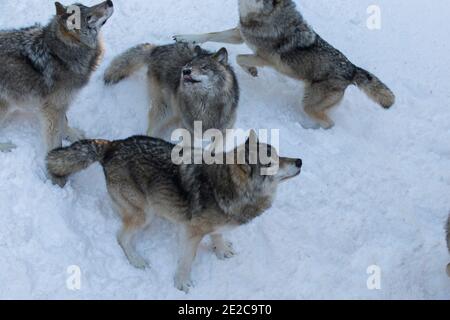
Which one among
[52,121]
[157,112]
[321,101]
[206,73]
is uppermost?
[206,73]

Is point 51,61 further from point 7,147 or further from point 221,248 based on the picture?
point 221,248

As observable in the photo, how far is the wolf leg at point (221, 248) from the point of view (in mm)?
7293

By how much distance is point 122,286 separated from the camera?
6.91m

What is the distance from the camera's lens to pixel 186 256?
6.97m

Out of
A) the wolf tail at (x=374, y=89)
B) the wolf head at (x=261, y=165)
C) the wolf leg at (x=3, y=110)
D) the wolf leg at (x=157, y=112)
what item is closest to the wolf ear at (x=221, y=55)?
the wolf leg at (x=157, y=112)

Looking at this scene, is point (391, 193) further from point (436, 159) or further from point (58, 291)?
point (58, 291)

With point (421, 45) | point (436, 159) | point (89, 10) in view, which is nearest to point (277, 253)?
point (436, 159)

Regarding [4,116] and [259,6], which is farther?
[259,6]

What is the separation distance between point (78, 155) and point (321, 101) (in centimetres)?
384

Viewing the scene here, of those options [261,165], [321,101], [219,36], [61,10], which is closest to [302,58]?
[321,101]

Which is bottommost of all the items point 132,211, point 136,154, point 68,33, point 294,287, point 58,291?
point 294,287

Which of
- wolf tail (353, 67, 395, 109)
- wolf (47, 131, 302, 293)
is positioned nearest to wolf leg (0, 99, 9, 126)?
wolf (47, 131, 302, 293)

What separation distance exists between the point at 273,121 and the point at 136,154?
2.76 meters

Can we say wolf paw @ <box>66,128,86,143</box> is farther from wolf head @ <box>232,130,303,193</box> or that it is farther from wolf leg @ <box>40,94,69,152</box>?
wolf head @ <box>232,130,303,193</box>
